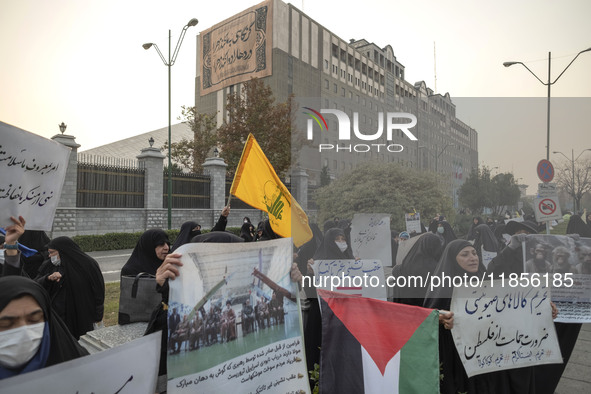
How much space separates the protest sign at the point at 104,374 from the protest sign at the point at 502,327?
1.70 m

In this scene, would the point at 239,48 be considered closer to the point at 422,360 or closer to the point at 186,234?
the point at 186,234

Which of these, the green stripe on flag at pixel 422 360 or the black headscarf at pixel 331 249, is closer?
the green stripe on flag at pixel 422 360

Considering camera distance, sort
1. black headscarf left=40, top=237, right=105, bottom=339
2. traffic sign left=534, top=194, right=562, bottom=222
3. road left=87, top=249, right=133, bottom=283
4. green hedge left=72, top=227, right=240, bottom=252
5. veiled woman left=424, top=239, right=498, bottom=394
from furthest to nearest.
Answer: green hedge left=72, top=227, right=240, bottom=252, road left=87, top=249, right=133, bottom=283, black headscarf left=40, top=237, right=105, bottom=339, traffic sign left=534, top=194, right=562, bottom=222, veiled woman left=424, top=239, right=498, bottom=394

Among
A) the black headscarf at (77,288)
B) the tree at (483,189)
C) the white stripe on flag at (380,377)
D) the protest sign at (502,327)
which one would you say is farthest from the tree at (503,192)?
the black headscarf at (77,288)

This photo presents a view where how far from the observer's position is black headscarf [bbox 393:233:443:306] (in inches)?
111

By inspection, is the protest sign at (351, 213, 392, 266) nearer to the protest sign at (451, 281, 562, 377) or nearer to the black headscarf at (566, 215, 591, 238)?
the protest sign at (451, 281, 562, 377)

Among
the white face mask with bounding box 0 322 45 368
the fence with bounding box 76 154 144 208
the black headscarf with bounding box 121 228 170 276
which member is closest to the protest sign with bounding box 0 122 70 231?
the white face mask with bounding box 0 322 45 368

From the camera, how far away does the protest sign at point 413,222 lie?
117 inches

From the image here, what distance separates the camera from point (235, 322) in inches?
71.6

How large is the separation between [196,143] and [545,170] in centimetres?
2397

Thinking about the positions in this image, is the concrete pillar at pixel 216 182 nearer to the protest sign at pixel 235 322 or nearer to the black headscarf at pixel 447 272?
the black headscarf at pixel 447 272

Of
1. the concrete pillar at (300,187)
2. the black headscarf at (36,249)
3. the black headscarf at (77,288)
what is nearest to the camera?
the concrete pillar at (300,187)

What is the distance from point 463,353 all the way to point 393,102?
1.81 meters

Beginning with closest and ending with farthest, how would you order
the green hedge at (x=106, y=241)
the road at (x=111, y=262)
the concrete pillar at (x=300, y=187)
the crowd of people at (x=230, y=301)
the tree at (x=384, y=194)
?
the crowd of people at (x=230, y=301) → the concrete pillar at (x=300, y=187) → the tree at (x=384, y=194) → the road at (x=111, y=262) → the green hedge at (x=106, y=241)
